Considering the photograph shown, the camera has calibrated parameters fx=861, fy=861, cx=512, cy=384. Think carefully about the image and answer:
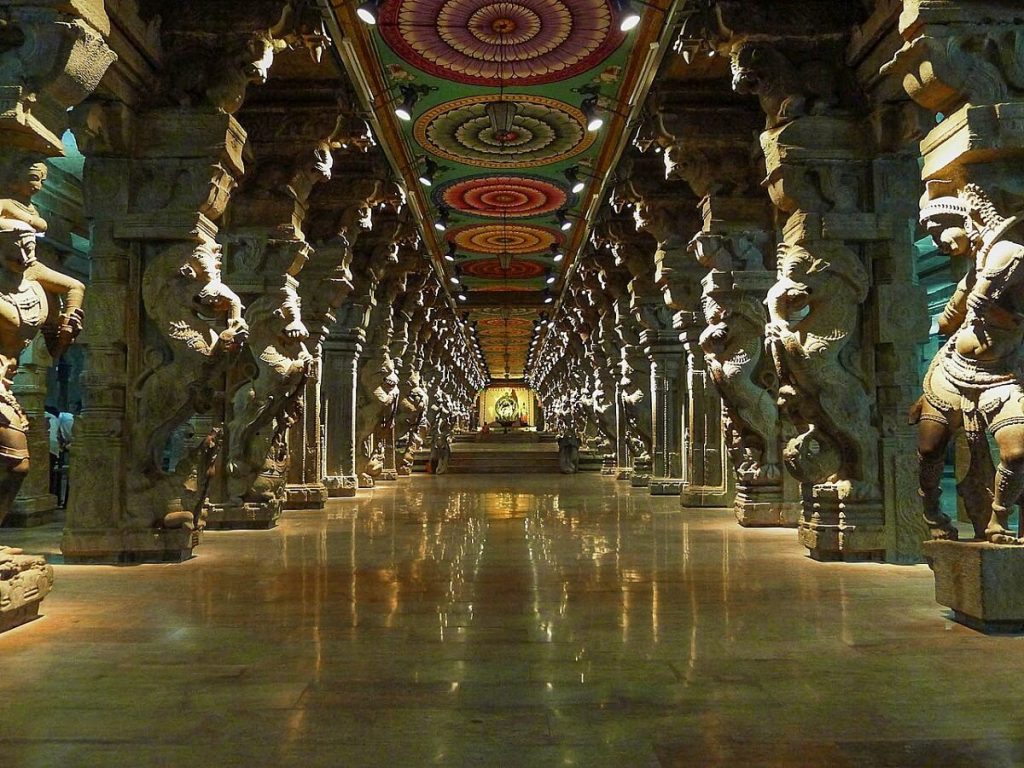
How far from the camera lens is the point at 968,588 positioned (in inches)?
167

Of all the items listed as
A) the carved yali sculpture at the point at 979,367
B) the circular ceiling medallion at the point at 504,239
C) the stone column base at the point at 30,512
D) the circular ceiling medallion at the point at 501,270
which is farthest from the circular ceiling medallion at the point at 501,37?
the circular ceiling medallion at the point at 501,270

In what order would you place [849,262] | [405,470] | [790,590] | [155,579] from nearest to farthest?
[790,590]
[155,579]
[849,262]
[405,470]

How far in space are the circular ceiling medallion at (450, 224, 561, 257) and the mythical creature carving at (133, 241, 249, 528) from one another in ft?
34.3

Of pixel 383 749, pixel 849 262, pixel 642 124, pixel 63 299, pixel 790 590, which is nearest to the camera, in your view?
pixel 383 749

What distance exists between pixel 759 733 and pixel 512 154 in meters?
10.5

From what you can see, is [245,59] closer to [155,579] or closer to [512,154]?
[155,579]

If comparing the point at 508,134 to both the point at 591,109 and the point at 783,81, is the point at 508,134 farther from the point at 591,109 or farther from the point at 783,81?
the point at 783,81

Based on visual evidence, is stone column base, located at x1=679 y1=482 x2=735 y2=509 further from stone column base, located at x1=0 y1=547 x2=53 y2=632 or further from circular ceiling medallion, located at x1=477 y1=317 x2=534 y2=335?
circular ceiling medallion, located at x1=477 y1=317 x2=534 y2=335

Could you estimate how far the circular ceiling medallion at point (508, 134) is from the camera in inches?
415

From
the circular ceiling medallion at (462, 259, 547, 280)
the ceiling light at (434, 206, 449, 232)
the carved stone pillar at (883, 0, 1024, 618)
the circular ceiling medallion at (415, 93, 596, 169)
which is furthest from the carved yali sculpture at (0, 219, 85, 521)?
the circular ceiling medallion at (462, 259, 547, 280)

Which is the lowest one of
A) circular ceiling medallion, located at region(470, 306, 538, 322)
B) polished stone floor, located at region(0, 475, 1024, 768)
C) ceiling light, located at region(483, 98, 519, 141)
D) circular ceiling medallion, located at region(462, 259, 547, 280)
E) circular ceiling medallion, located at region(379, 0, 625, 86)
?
polished stone floor, located at region(0, 475, 1024, 768)

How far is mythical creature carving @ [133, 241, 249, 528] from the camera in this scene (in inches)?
Answer: 254

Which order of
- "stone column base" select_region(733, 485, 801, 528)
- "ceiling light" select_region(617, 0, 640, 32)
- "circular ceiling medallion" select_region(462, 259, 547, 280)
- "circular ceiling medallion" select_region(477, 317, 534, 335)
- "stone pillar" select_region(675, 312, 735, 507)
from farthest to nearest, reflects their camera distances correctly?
"circular ceiling medallion" select_region(477, 317, 534, 335) → "circular ceiling medallion" select_region(462, 259, 547, 280) → "stone pillar" select_region(675, 312, 735, 507) → "stone column base" select_region(733, 485, 801, 528) → "ceiling light" select_region(617, 0, 640, 32)

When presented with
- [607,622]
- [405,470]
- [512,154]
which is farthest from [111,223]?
[405,470]
